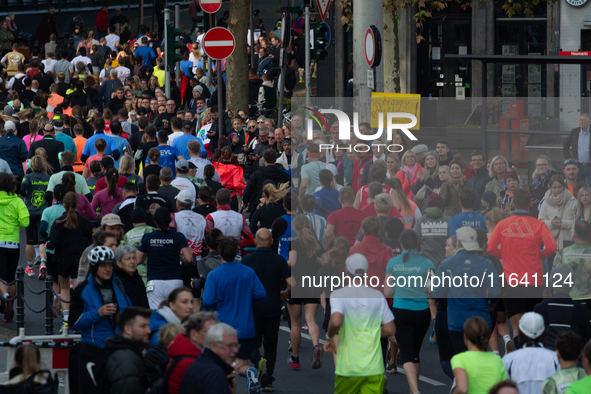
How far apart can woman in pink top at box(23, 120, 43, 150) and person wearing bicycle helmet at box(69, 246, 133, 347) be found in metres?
9.73

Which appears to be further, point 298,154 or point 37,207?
point 298,154

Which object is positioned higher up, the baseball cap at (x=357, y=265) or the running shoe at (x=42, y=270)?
the baseball cap at (x=357, y=265)

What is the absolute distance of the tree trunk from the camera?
22406 mm

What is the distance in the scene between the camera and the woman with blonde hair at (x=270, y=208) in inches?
430

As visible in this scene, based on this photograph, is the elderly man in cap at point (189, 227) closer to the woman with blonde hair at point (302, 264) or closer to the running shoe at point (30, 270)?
the woman with blonde hair at point (302, 264)

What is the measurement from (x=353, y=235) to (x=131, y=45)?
22106 mm

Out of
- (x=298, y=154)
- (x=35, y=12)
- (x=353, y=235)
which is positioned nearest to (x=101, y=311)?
(x=353, y=235)

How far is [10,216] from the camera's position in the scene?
1161cm

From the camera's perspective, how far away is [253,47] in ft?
91.4

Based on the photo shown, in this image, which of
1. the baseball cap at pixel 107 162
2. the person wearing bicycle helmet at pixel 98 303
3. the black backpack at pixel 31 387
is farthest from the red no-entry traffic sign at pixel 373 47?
the black backpack at pixel 31 387

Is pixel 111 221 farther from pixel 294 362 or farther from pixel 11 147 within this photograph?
pixel 11 147

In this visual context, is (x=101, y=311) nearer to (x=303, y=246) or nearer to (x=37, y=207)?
(x=303, y=246)

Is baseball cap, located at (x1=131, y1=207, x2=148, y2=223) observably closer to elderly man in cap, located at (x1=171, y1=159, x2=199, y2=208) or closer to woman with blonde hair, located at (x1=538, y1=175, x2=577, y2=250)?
elderly man in cap, located at (x1=171, y1=159, x2=199, y2=208)

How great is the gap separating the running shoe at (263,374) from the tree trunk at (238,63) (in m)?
14.2
